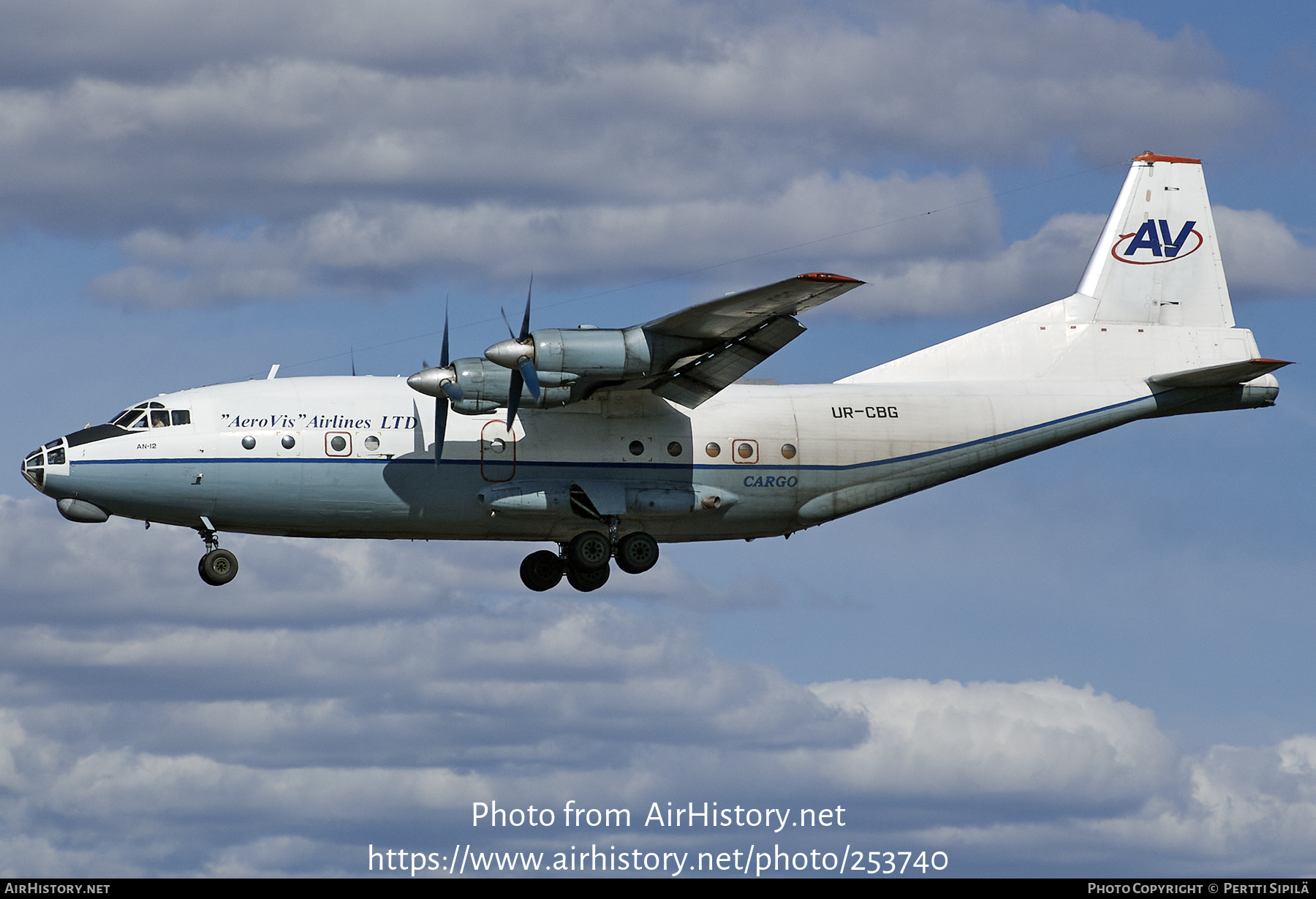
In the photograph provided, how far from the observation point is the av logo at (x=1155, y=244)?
128 feet

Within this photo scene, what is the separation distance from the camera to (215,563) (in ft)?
108

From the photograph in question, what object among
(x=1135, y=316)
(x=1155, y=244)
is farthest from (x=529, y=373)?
(x=1155, y=244)

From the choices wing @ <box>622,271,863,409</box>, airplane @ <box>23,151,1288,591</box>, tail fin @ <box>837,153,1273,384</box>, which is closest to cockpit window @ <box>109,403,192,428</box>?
airplane @ <box>23,151,1288,591</box>

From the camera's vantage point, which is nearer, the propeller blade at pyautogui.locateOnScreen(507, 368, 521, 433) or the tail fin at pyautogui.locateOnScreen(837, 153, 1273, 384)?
the propeller blade at pyautogui.locateOnScreen(507, 368, 521, 433)

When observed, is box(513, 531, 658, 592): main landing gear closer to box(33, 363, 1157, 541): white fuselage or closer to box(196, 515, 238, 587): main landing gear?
box(33, 363, 1157, 541): white fuselage

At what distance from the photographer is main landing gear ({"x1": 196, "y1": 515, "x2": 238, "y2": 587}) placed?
32.9m

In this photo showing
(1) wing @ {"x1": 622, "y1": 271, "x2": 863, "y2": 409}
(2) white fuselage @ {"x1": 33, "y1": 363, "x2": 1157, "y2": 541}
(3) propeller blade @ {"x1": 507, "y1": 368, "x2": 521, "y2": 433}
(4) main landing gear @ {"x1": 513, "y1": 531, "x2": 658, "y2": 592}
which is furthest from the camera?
(4) main landing gear @ {"x1": 513, "y1": 531, "x2": 658, "y2": 592}

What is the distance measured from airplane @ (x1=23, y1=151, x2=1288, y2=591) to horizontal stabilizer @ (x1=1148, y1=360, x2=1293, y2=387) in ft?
0.18

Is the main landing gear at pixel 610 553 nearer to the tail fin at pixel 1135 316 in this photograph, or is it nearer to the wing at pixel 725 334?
the wing at pixel 725 334

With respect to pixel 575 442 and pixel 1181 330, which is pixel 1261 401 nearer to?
pixel 1181 330

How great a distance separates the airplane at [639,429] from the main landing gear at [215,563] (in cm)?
5

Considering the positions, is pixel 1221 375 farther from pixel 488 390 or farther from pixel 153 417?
pixel 153 417
